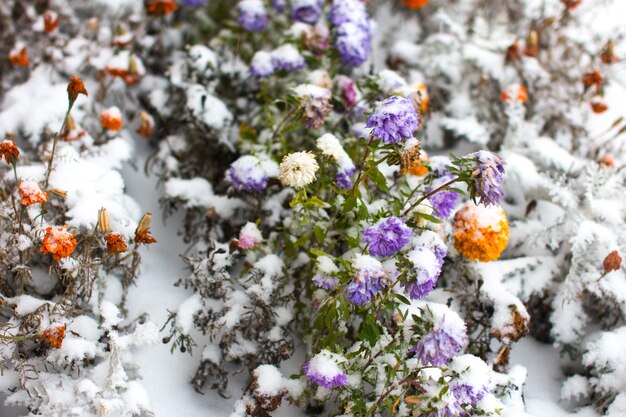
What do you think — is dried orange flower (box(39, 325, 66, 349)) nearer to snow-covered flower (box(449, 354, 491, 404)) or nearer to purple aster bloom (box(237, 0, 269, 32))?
snow-covered flower (box(449, 354, 491, 404))

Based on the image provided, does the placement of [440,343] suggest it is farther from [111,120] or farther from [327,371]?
[111,120]

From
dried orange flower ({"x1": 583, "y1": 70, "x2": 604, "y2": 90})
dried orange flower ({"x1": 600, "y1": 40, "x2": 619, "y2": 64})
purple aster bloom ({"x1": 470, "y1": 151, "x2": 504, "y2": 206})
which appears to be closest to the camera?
purple aster bloom ({"x1": 470, "y1": 151, "x2": 504, "y2": 206})

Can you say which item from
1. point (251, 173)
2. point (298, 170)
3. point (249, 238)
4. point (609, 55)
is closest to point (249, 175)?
point (251, 173)

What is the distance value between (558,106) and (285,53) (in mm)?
1374

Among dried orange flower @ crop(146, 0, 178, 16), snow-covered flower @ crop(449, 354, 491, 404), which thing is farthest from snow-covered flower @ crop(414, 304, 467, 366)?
dried orange flower @ crop(146, 0, 178, 16)

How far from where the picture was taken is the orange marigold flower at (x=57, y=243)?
62.1 inches

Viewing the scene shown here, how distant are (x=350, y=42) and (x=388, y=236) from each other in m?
1.00

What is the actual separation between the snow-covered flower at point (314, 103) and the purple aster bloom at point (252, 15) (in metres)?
0.70

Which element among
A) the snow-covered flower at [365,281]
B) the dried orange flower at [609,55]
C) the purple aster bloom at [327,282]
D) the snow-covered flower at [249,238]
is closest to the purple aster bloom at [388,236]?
the snow-covered flower at [365,281]

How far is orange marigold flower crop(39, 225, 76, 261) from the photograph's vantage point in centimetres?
158

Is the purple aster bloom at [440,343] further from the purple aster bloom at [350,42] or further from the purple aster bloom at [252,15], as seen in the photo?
the purple aster bloom at [252,15]

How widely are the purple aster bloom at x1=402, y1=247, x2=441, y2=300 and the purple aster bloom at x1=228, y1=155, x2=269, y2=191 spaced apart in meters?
0.63

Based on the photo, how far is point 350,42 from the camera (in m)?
2.20

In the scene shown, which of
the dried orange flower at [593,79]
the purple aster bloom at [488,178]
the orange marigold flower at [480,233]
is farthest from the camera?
the dried orange flower at [593,79]
